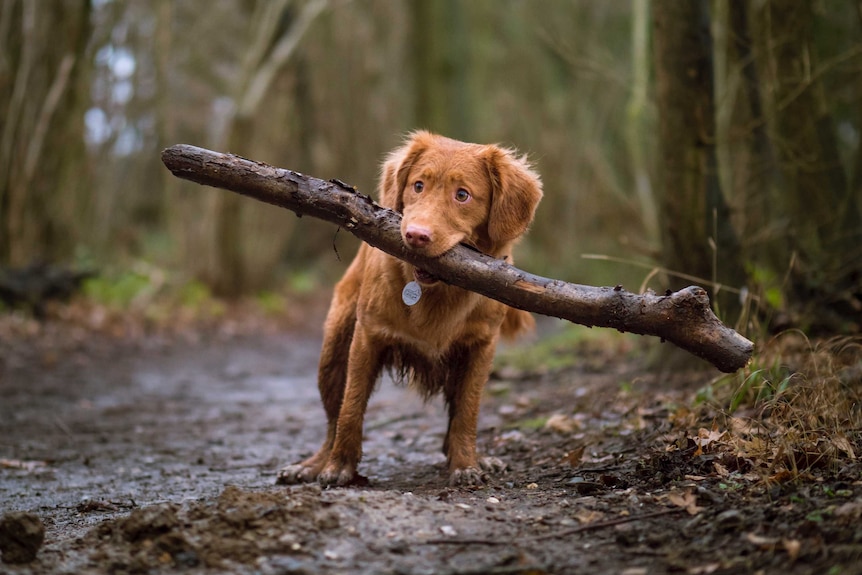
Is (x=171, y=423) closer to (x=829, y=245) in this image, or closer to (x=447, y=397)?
(x=447, y=397)

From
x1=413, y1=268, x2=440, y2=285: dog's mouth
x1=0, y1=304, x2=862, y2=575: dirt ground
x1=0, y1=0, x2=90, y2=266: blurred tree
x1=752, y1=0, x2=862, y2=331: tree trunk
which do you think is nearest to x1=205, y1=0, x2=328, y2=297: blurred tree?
x1=0, y1=0, x2=90, y2=266: blurred tree

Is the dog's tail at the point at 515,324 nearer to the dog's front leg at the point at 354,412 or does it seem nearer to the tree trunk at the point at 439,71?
the dog's front leg at the point at 354,412

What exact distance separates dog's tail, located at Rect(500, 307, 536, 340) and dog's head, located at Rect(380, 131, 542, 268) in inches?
38.7

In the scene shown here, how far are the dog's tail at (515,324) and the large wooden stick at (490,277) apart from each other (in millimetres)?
1603

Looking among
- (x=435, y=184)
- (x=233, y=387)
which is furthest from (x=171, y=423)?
(x=435, y=184)

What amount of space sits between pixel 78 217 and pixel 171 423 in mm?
7190

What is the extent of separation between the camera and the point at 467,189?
4590 millimetres

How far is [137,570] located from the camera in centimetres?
310

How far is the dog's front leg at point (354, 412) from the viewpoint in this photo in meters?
4.82

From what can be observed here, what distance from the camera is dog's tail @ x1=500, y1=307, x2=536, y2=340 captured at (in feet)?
18.9

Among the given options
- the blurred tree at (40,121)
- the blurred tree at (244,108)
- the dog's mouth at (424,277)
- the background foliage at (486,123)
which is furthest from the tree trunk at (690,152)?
the blurred tree at (244,108)

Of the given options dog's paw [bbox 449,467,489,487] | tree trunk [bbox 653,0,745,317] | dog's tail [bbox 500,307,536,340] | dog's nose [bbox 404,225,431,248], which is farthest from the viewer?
tree trunk [bbox 653,0,745,317]

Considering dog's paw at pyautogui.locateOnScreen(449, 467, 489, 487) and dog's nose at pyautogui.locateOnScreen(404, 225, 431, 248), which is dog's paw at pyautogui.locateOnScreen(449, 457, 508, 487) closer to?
dog's paw at pyautogui.locateOnScreen(449, 467, 489, 487)

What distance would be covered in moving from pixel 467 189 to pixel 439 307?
0.67 metres
